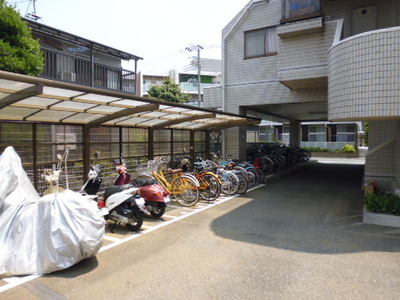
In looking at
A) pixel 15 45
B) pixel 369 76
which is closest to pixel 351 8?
pixel 369 76

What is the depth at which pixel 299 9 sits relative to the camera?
8875mm

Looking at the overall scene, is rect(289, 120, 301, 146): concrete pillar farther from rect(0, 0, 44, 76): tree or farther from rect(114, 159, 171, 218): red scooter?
rect(0, 0, 44, 76): tree

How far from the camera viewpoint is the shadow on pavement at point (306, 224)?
14.8 feet

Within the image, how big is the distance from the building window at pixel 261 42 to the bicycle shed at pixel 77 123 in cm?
369

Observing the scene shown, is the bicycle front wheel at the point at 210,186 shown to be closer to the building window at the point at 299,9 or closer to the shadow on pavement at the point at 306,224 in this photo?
the shadow on pavement at the point at 306,224

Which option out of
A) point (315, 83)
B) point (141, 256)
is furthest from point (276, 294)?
point (315, 83)

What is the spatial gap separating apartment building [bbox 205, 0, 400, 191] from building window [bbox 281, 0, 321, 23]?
0.03 m

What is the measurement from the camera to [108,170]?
7.58 m

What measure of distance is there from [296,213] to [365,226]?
140 cm

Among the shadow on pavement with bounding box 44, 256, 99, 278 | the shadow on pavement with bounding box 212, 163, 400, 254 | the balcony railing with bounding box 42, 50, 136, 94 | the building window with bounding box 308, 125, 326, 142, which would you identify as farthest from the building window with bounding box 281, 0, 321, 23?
the building window with bounding box 308, 125, 326, 142

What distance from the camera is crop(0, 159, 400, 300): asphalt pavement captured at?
10.3ft

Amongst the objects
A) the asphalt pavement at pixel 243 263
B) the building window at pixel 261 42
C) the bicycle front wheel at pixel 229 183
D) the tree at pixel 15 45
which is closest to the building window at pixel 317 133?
the building window at pixel 261 42

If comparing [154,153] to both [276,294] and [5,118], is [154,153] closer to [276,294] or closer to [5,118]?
[5,118]

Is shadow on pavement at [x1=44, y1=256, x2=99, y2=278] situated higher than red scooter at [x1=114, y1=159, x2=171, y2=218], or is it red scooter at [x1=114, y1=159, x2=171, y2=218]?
red scooter at [x1=114, y1=159, x2=171, y2=218]
